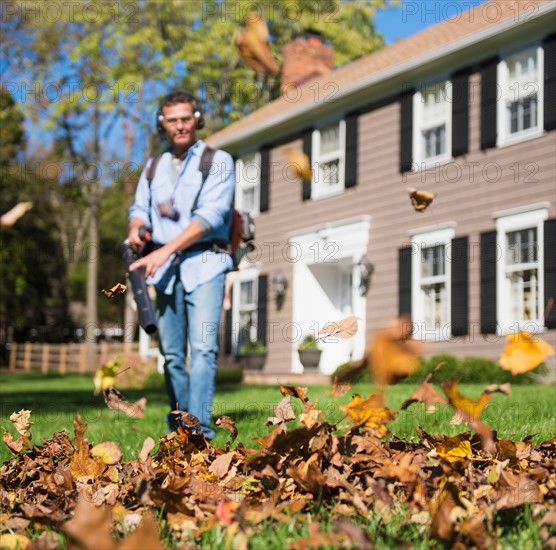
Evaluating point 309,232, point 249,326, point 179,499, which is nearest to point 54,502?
point 179,499

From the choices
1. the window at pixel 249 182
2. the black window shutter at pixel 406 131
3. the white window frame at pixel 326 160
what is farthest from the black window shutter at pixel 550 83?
the window at pixel 249 182

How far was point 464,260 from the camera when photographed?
12156 mm

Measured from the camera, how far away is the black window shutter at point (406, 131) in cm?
1347

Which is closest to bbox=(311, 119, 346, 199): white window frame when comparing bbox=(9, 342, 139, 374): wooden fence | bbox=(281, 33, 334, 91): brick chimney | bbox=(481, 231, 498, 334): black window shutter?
bbox=(281, 33, 334, 91): brick chimney

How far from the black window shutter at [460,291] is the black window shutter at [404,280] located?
0.99 metres

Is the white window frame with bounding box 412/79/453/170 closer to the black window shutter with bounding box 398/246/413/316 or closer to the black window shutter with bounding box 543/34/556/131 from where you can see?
the black window shutter with bounding box 398/246/413/316

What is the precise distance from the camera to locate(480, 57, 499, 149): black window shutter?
39.3ft

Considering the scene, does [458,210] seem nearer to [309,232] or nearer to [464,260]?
[464,260]

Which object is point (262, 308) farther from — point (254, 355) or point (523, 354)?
point (523, 354)

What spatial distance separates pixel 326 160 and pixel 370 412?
13356mm

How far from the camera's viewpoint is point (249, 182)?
18.0m

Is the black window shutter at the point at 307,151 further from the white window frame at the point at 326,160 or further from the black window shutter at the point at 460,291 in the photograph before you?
the black window shutter at the point at 460,291

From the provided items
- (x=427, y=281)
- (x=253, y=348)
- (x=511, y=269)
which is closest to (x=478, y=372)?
(x=511, y=269)

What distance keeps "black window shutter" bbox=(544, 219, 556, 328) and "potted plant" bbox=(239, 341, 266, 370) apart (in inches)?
261
